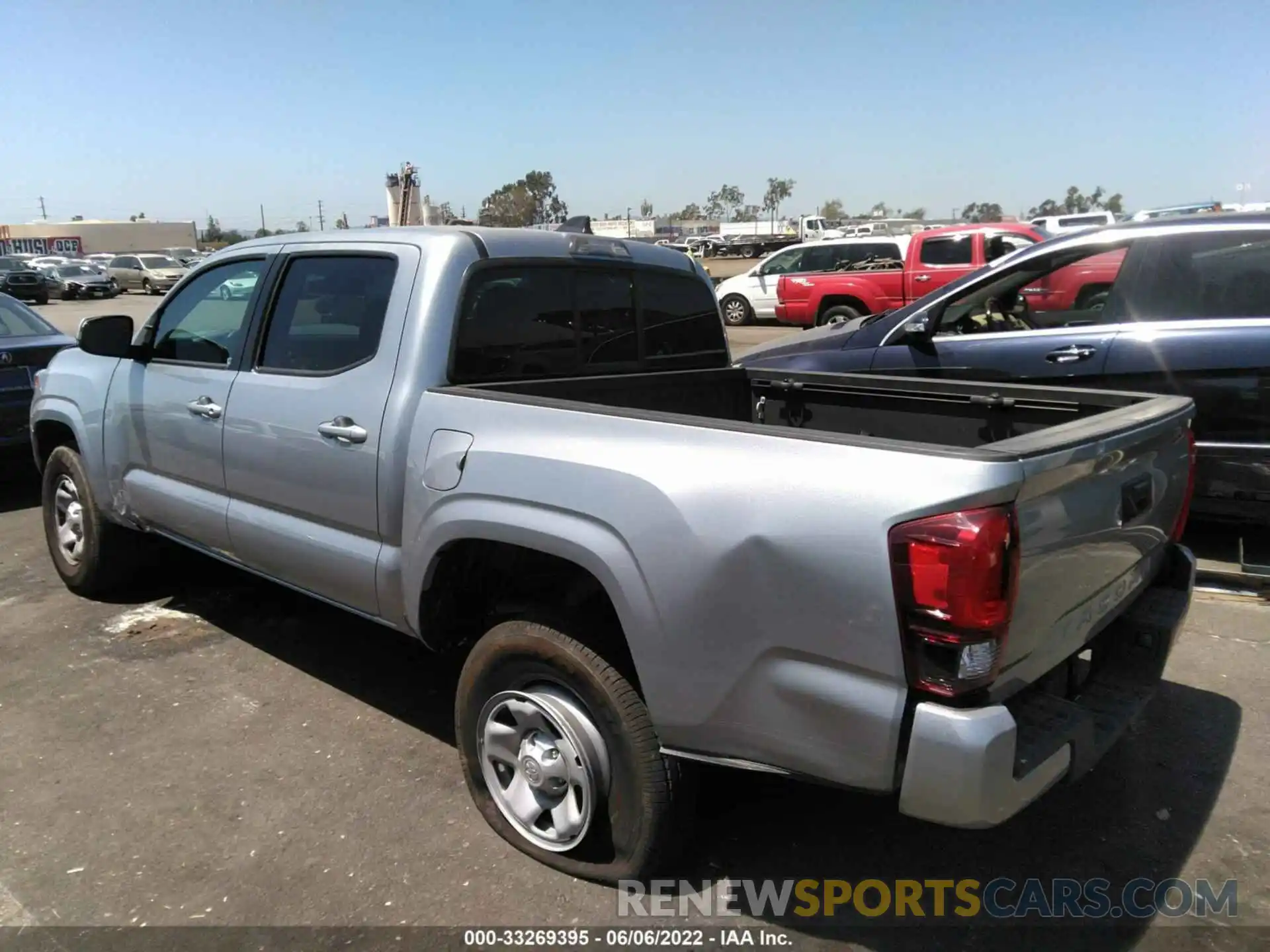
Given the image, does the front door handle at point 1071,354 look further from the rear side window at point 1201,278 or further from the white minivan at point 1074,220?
the white minivan at point 1074,220

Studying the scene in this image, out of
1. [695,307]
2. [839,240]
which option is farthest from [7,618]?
[839,240]

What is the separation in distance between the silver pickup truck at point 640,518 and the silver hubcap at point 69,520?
68 centimetres

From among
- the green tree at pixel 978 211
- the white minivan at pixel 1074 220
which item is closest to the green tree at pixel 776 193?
the green tree at pixel 978 211

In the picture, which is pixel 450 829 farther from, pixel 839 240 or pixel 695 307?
pixel 839 240

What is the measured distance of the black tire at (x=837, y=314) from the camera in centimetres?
1709

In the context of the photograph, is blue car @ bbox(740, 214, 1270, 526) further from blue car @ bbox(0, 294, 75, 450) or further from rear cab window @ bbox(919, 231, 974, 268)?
rear cab window @ bbox(919, 231, 974, 268)

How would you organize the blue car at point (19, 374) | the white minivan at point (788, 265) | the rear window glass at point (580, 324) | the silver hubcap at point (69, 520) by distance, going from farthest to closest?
the white minivan at point (788, 265) < the blue car at point (19, 374) < the silver hubcap at point (69, 520) < the rear window glass at point (580, 324)

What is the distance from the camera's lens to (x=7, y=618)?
4.99 metres

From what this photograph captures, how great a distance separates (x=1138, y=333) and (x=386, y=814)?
15.6 ft

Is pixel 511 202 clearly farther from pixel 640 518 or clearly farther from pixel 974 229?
pixel 640 518

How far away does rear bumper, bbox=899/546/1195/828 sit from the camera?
6.72ft

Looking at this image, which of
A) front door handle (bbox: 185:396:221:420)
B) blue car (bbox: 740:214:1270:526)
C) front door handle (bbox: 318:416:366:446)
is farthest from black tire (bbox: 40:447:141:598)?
blue car (bbox: 740:214:1270:526)

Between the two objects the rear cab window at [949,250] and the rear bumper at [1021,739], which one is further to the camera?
the rear cab window at [949,250]

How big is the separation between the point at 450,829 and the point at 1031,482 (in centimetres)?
212
